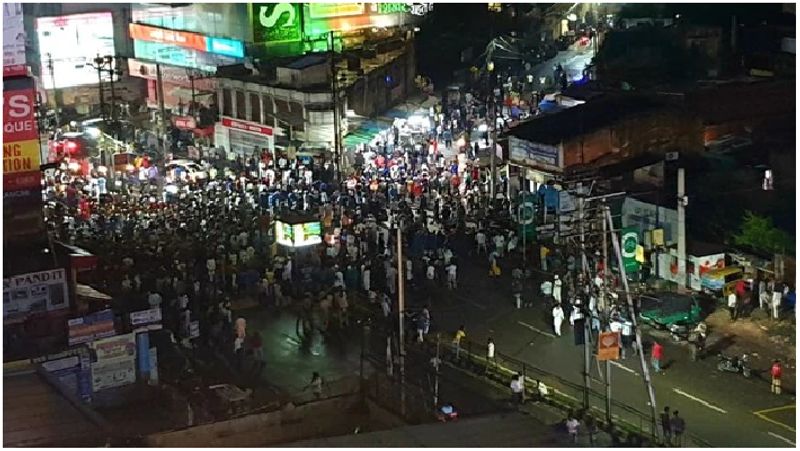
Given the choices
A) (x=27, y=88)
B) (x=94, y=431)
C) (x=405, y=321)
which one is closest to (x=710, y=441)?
(x=405, y=321)

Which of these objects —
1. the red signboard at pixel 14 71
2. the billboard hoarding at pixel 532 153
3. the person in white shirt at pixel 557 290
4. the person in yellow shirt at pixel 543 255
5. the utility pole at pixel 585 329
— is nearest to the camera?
the utility pole at pixel 585 329

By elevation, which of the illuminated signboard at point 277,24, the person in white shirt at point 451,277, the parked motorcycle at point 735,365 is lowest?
the parked motorcycle at point 735,365

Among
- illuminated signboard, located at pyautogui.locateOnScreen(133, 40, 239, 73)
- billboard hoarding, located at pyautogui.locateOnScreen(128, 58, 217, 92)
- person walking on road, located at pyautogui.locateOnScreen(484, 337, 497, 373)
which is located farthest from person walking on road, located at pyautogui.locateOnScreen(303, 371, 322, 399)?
illuminated signboard, located at pyautogui.locateOnScreen(133, 40, 239, 73)

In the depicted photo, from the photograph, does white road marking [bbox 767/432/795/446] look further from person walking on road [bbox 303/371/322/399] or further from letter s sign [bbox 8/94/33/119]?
letter s sign [bbox 8/94/33/119]

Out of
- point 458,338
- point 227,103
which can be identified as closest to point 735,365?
point 458,338

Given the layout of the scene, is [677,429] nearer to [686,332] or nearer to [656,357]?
[656,357]

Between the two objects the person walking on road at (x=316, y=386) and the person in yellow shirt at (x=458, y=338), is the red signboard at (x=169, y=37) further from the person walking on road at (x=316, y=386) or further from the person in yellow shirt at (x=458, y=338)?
the person walking on road at (x=316, y=386)

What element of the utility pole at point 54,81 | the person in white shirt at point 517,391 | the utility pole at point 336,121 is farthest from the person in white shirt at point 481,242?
the utility pole at point 54,81
